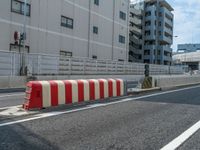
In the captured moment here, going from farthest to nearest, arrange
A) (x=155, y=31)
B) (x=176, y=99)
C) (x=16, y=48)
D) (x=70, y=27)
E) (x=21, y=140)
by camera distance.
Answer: (x=155, y=31)
(x=70, y=27)
(x=16, y=48)
(x=176, y=99)
(x=21, y=140)

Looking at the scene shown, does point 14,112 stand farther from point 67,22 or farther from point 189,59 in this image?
point 189,59

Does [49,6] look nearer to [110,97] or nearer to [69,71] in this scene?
[69,71]

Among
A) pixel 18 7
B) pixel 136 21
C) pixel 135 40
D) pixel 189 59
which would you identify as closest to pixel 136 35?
pixel 135 40

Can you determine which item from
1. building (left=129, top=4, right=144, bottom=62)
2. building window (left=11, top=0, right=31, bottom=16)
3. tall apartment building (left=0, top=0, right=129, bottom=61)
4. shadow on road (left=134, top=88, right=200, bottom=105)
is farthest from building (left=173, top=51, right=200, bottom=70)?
shadow on road (left=134, top=88, right=200, bottom=105)

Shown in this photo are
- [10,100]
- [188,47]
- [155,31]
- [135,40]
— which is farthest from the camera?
[188,47]

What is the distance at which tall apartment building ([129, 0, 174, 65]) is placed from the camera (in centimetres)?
9281

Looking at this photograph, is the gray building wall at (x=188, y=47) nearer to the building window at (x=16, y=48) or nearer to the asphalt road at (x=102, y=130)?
the building window at (x=16, y=48)

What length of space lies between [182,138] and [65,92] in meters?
5.29

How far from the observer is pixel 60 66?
3195cm

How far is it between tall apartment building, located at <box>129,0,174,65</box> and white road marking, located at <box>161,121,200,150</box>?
81.1 meters

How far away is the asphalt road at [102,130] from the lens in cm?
660

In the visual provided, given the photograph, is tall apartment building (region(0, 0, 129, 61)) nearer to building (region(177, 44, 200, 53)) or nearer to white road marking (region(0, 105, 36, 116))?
white road marking (region(0, 105, 36, 116))

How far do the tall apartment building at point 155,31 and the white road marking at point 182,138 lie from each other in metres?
81.1

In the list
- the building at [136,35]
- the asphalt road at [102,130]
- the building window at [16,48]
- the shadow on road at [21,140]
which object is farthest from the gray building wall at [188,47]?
the shadow on road at [21,140]
